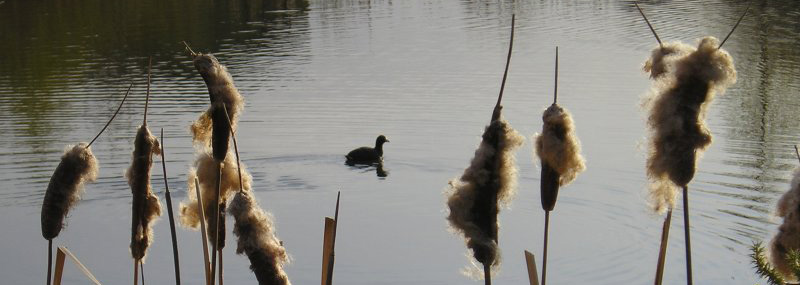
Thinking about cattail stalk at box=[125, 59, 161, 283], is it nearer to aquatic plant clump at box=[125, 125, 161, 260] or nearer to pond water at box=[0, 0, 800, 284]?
aquatic plant clump at box=[125, 125, 161, 260]

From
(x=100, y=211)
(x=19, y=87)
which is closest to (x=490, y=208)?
(x=100, y=211)

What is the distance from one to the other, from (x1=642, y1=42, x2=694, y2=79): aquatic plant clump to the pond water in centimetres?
16

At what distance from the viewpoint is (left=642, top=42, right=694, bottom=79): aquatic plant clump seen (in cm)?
236

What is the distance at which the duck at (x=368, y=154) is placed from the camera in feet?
40.0

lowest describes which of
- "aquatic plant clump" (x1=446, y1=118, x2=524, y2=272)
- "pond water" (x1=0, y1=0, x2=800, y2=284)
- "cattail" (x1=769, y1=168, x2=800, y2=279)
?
"pond water" (x1=0, y1=0, x2=800, y2=284)

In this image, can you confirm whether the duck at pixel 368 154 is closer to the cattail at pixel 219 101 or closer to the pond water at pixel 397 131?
the pond water at pixel 397 131

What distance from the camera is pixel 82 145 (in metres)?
2.71

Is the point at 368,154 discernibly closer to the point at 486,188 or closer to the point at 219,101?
the point at 219,101

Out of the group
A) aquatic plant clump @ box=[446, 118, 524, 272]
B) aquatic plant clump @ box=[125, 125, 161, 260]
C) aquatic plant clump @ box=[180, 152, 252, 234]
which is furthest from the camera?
aquatic plant clump @ box=[180, 152, 252, 234]

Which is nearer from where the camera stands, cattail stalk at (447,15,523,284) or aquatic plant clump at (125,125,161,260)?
cattail stalk at (447,15,523,284)

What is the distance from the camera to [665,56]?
245cm

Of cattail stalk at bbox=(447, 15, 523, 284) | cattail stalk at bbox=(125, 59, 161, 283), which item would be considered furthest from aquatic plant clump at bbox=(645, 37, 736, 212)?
cattail stalk at bbox=(125, 59, 161, 283)

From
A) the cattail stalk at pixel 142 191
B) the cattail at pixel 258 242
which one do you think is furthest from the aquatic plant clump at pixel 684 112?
the cattail stalk at pixel 142 191

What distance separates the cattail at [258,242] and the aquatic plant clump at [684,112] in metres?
0.78
